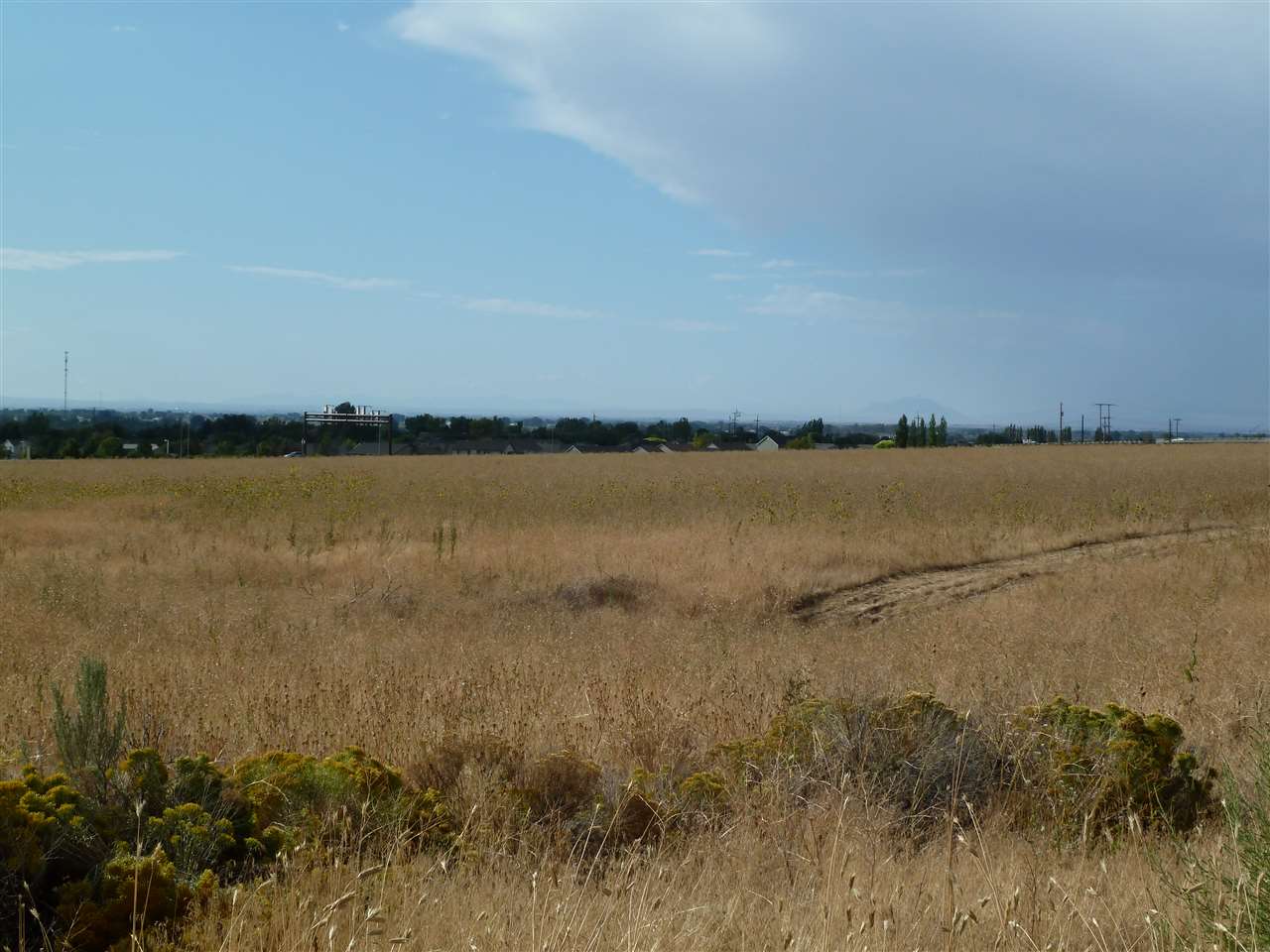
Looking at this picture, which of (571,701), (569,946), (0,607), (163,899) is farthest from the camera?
(0,607)

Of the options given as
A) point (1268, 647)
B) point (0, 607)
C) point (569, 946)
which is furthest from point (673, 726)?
point (0, 607)

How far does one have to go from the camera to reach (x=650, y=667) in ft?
29.9

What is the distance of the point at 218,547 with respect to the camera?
17109 mm

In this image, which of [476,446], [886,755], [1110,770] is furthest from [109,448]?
[1110,770]

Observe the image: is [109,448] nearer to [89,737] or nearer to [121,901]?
[89,737]

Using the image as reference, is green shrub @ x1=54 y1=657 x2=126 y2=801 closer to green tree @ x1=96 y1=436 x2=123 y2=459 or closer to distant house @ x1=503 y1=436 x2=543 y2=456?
green tree @ x1=96 y1=436 x2=123 y2=459

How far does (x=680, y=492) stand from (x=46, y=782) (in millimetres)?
24546

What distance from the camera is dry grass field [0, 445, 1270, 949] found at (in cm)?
397

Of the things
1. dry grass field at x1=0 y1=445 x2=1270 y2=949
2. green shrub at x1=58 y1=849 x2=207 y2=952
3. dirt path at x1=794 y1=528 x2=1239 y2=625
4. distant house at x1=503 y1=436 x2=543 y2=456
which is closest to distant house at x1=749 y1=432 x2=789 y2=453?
distant house at x1=503 y1=436 x2=543 y2=456

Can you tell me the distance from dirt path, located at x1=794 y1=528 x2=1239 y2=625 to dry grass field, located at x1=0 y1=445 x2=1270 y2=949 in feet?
0.40

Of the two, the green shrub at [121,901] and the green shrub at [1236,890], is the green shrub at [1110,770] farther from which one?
the green shrub at [121,901]

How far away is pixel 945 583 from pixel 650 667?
26.2 ft

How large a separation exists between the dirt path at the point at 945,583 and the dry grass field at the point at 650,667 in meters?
0.12

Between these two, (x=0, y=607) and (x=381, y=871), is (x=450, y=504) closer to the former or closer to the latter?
(x=0, y=607)
